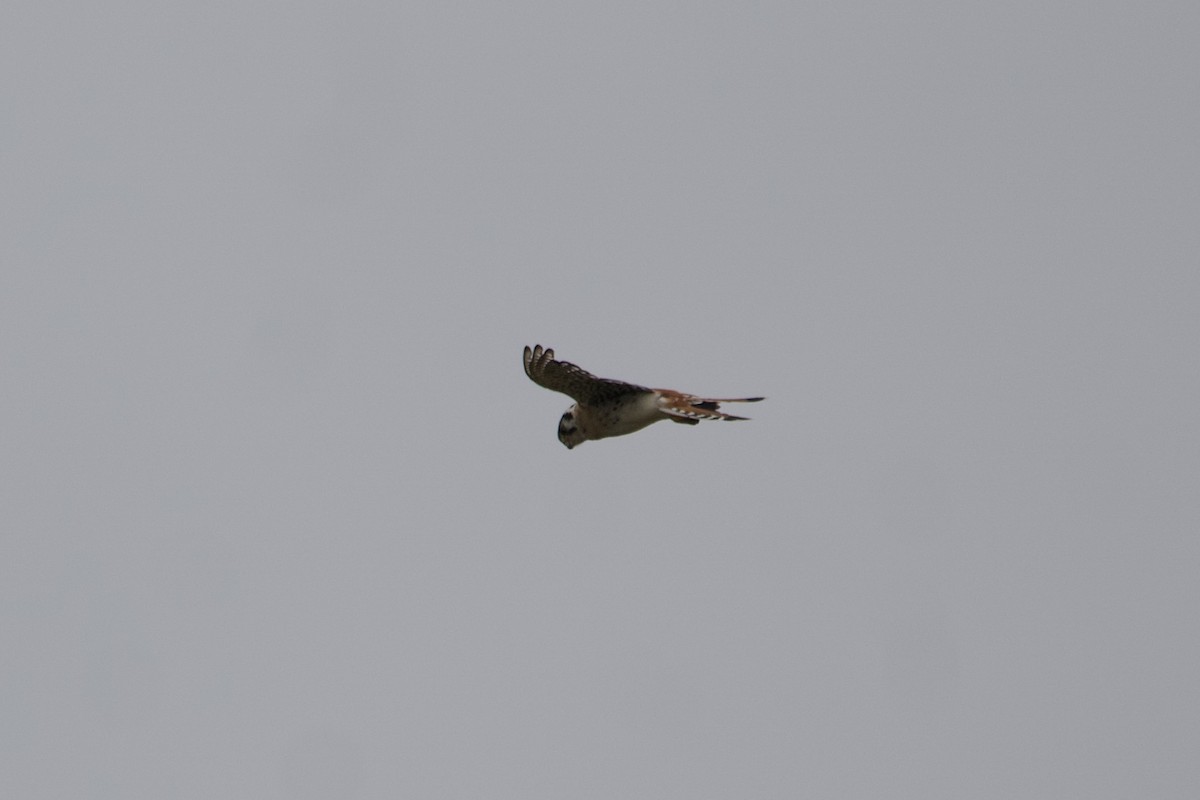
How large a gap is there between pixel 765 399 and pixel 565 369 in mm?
2640

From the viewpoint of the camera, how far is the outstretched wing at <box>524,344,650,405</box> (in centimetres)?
3038

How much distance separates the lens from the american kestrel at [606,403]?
1174 inches

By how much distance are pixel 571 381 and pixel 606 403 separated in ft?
1.91

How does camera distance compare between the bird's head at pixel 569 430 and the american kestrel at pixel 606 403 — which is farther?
the bird's head at pixel 569 430

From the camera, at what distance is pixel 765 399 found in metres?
29.5

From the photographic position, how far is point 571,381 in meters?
30.6

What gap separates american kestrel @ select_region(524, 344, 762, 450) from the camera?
2981 cm

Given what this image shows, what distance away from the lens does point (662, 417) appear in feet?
99.1

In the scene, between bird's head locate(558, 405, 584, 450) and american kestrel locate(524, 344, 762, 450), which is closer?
american kestrel locate(524, 344, 762, 450)

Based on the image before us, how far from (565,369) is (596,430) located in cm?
114

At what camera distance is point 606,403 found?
30.9 metres

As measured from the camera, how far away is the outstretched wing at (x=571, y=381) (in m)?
30.4

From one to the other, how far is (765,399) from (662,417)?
1436mm

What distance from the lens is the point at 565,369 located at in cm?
3042
